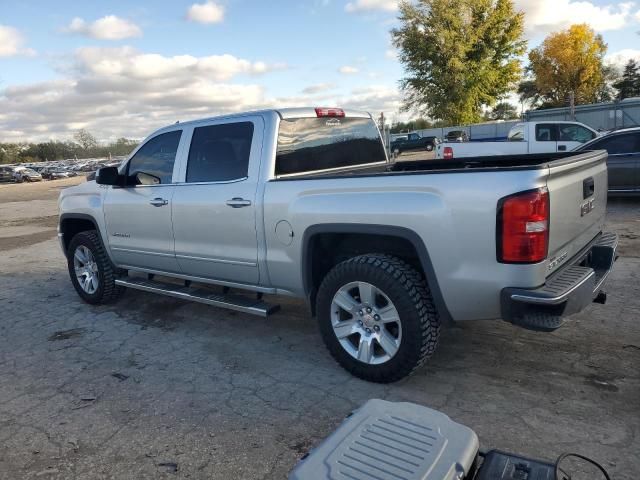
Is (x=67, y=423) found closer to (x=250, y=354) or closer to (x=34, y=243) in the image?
(x=250, y=354)

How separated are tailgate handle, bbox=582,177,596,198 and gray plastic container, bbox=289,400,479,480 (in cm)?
229

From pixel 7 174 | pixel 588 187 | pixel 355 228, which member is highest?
pixel 7 174

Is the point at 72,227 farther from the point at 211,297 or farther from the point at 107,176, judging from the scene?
the point at 211,297

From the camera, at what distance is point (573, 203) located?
328 cm

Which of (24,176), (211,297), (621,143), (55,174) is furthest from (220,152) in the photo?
(55,174)

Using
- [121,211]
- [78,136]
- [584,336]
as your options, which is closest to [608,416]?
[584,336]

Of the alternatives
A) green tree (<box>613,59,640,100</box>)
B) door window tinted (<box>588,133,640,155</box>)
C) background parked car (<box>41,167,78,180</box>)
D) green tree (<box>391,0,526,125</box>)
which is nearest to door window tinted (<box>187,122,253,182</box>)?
door window tinted (<box>588,133,640,155</box>)

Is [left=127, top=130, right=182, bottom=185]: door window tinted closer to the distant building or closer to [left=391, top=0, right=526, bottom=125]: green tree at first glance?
the distant building

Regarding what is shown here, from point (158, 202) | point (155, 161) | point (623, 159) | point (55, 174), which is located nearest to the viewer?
point (158, 202)

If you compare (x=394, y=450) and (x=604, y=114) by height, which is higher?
(x=604, y=114)

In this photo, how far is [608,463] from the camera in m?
2.57

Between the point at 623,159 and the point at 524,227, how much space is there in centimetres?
842

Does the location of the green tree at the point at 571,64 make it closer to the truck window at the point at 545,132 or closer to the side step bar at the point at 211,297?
the truck window at the point at 545,132

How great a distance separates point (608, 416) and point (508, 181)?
4.78 feet
